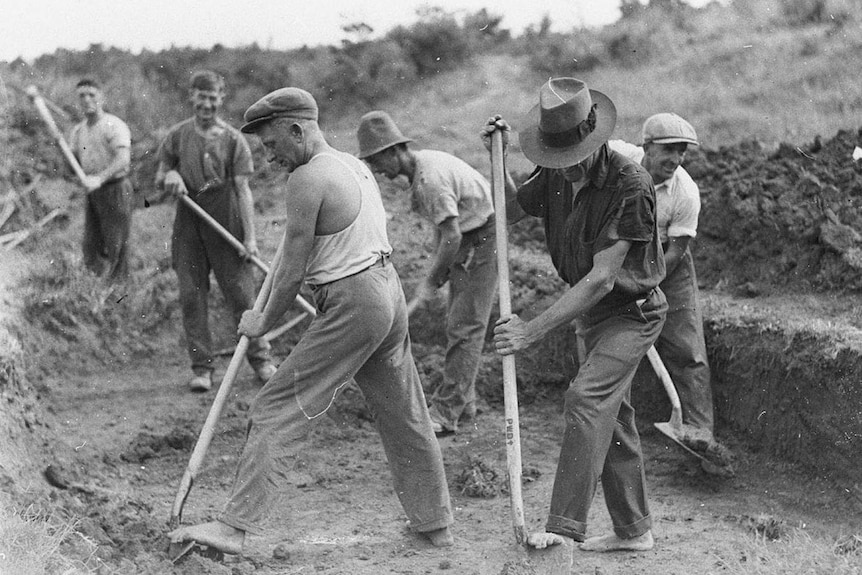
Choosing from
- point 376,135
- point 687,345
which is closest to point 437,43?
point 376,135

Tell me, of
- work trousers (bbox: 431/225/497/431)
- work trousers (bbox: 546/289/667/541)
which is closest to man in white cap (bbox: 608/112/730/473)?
work trousers (bbox: 431/225/497/431)

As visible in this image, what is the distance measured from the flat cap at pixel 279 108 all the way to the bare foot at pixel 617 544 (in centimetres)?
252

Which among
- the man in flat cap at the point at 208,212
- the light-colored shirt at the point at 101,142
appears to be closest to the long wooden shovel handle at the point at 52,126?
the light-colored shirt at the point at 101,142

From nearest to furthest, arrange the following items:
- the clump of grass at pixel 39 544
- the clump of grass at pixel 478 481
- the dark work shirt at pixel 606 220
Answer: the clump of grass at pixel 39 544 < the dark work shirt at pixel 606 220 < the clump of grass at pixel 478 481

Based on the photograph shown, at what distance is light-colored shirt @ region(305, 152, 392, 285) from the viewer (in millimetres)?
4422

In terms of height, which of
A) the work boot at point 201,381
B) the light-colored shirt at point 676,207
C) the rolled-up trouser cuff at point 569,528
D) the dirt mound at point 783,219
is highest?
the light-colored shirt at point 676,207

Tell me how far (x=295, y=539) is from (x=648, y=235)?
248 cm

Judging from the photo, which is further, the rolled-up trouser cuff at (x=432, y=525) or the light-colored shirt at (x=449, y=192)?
the light-colored shirt at (x=449, y=192)

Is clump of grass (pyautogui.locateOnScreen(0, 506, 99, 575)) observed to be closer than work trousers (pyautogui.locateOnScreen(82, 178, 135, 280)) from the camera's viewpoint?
Yes

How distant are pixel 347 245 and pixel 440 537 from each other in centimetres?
162

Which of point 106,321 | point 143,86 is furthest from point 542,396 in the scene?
point 143,86

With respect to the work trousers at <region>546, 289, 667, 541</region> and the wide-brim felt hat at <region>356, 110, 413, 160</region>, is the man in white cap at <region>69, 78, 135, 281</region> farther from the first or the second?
the work trousers at <region>546, 289, 667, 541</region>

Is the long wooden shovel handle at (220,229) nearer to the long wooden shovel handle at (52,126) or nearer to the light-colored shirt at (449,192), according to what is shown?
the long wooden shovel handle at (52,126)

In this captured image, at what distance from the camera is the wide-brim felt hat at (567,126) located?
13.5ft
